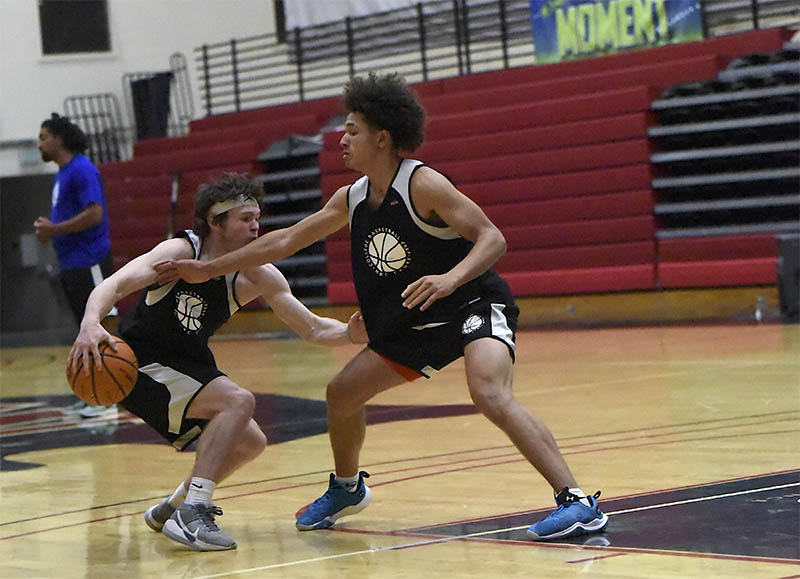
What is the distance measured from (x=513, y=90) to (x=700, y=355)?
5998 millimetres

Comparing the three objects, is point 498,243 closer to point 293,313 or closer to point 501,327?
point 501,327

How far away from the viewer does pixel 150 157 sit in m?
17.9

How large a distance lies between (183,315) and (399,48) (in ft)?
41.8

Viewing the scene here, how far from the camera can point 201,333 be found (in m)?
4.35

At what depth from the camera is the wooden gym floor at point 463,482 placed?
3.55 m

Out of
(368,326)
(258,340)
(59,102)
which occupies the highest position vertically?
(59,102)

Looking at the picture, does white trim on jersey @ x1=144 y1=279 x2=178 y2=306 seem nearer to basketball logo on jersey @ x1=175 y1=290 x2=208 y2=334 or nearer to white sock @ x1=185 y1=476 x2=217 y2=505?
basketball logo on jersey @ x1=175 y1=290 x2=208 y2=334

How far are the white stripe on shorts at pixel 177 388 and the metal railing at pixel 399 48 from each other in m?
10.1

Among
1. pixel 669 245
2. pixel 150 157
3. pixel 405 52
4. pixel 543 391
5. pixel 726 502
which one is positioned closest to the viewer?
Answer: pixel 726 502

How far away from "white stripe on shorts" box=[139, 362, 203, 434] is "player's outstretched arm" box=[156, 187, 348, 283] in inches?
13.5

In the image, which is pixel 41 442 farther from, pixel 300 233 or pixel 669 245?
pixel 669 245

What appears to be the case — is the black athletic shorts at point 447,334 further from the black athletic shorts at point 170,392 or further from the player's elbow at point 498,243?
the black athletic shorts at point 170,392

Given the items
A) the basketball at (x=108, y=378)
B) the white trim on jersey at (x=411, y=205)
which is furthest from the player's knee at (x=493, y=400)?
the basketball at (x=108, y=378)

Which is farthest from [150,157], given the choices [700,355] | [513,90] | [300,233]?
[300,233]
